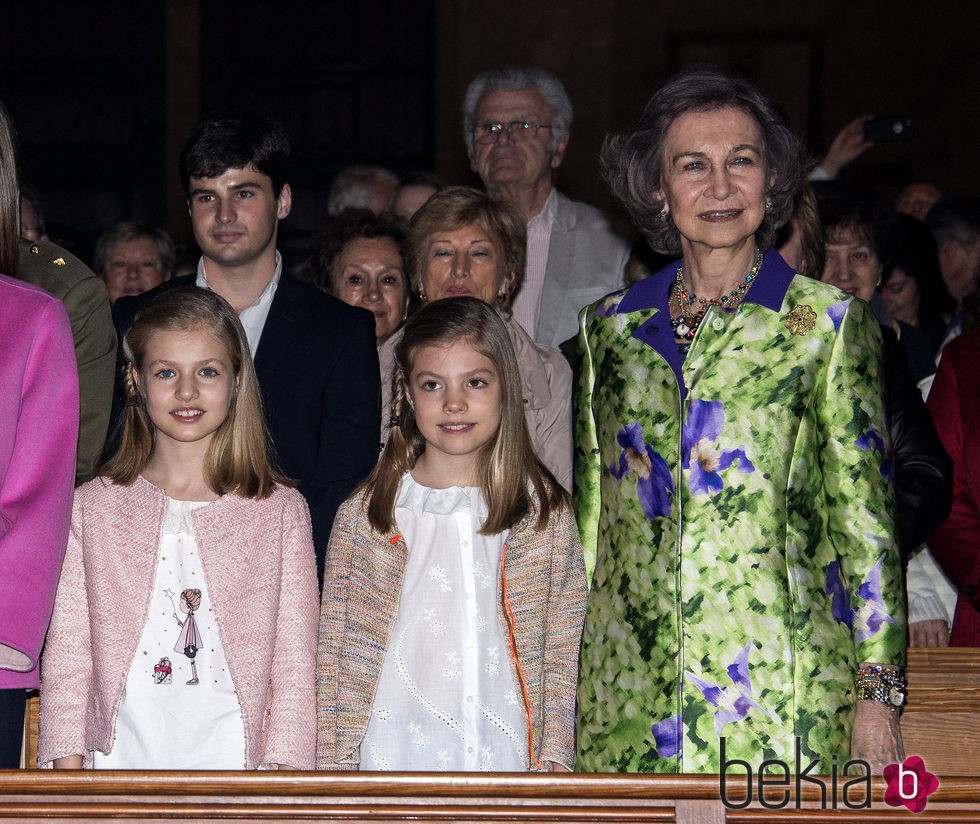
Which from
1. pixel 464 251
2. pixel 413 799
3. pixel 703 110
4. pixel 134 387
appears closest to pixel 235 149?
pixel 464 251

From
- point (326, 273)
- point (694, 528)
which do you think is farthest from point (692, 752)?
point (326, 273)

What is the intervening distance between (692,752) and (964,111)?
270 inches

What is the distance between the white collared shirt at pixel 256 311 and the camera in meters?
3.77

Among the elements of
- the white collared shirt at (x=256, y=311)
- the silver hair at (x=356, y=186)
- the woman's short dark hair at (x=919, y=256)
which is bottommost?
the white collared shirt at (x=256, y=311)

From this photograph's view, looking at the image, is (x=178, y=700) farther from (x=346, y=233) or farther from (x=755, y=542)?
(x=346, y=233)

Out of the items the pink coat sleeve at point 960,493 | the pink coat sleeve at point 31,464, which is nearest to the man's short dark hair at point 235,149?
the pink coat sleeve at point 31,464

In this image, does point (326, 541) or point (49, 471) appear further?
point (326, 541)

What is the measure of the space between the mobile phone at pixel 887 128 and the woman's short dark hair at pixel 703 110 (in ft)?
10.7

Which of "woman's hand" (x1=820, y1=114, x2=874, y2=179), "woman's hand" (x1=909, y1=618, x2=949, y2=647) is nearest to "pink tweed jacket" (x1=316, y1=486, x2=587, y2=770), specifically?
"woman's hand" (x1=909, y1=618, x2=949, y2=647)

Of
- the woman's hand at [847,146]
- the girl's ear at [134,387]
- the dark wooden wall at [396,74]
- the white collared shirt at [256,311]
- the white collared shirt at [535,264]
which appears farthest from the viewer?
the dark wooden wall at [396,74]

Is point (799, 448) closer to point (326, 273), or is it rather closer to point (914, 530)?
point (914, 530)

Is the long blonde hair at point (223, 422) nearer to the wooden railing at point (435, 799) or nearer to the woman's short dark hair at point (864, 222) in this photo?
the wooden railing at point (435, 799)

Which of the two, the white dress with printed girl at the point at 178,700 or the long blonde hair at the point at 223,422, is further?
the long blonde hair at the point at 223,422

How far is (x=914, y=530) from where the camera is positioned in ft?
10.3
